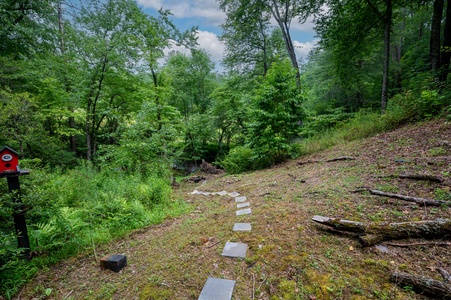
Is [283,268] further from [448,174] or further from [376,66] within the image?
[376,66]

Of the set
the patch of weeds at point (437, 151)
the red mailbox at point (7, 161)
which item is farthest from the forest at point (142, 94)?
the patch of weeds at point (437, 151)

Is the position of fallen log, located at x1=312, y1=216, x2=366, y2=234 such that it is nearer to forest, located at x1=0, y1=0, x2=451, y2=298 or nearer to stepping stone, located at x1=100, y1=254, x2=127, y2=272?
stepping stone, located at x1=100, y1=254, x2=127, y2=272

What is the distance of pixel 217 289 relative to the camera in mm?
1532

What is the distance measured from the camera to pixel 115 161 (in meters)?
5.97

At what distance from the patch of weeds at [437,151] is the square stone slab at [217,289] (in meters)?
3.86

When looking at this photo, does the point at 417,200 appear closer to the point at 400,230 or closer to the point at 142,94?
the point at 400,230

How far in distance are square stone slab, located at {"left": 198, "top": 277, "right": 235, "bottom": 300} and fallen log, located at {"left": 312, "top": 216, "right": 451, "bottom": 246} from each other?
1.31 metres

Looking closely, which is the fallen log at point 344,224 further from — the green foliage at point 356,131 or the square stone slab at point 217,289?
the green foliage at point 356,131

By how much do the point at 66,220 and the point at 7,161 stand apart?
3.11 feet

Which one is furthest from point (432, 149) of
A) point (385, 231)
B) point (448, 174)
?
point (385, 231)

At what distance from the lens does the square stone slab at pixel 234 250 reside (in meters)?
1.92

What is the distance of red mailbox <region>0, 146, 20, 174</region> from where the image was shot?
2156 mm

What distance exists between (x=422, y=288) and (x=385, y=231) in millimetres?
568

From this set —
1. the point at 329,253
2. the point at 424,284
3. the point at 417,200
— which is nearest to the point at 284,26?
the point at 417,200
